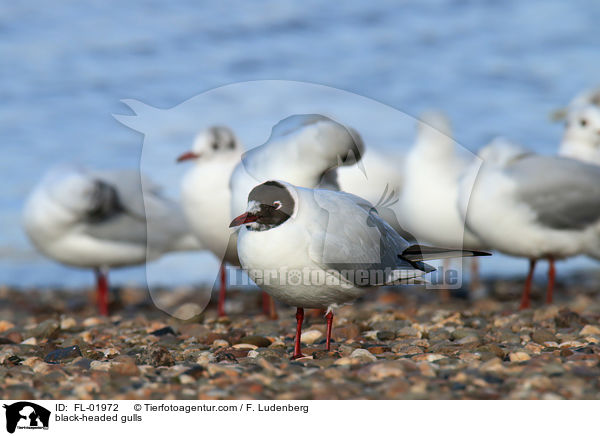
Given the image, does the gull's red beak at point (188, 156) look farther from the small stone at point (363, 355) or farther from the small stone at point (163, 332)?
the small stone at point (363, 355)

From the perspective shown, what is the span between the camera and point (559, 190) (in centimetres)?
728

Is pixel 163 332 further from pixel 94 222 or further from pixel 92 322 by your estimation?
pixel 94 222

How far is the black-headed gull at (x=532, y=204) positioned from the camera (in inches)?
284

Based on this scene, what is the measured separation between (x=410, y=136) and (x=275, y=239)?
4.64 ft

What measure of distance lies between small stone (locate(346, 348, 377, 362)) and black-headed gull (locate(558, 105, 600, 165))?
525 cm

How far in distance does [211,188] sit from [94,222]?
232cm

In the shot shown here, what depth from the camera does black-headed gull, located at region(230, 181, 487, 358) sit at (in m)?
4.18

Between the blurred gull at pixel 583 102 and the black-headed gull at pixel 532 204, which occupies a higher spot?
the blurred gull at pixel 583 102

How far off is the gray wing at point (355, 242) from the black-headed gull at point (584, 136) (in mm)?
5064

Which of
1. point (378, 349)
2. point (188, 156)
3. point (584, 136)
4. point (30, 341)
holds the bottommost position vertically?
point (30, 341)

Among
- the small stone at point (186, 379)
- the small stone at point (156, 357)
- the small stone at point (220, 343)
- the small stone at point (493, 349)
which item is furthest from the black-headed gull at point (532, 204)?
the small stone at point (186, 379)

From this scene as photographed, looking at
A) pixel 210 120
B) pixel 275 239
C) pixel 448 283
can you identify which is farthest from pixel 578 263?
pixel 275 239
